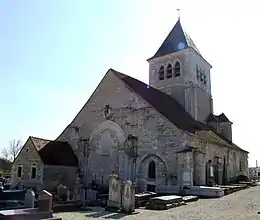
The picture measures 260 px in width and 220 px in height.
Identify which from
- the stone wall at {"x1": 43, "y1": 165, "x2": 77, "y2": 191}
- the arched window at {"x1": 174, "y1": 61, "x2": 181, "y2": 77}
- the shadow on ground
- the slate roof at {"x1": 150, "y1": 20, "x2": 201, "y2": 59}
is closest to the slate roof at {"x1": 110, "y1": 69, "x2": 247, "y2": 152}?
the arched window at {"x1": 174, "y1": 61, "x2": 181, "y2": 77}

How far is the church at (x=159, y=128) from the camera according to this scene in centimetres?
2436

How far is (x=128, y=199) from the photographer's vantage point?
15.4 meters

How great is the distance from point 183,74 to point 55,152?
1480 cm

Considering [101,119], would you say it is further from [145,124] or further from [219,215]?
[219,215]

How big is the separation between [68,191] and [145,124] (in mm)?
8120

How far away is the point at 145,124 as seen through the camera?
25.6 metres

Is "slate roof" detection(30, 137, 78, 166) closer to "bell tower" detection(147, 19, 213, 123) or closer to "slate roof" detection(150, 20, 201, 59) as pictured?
"bell tower" detection(147, 19, 213, 123)

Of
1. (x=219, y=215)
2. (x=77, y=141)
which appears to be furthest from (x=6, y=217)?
(x=77, y=141)

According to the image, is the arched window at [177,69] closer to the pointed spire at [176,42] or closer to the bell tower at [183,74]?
the bell tower at [183,74]

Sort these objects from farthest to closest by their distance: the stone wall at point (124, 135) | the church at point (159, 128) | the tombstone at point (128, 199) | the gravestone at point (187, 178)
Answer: the church at point (159, 128)
the stone wall at point (124, 135)
the gravestone at point (187, 178)
the tombstone at point (128, 199)

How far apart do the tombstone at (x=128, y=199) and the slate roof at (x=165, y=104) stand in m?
9.60

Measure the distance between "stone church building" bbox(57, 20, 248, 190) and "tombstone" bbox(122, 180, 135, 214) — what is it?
8.00 metres

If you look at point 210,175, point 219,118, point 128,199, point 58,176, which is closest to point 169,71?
point 219,118

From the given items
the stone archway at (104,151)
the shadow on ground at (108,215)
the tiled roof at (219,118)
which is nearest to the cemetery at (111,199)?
the shadow on ground at (108,215)
